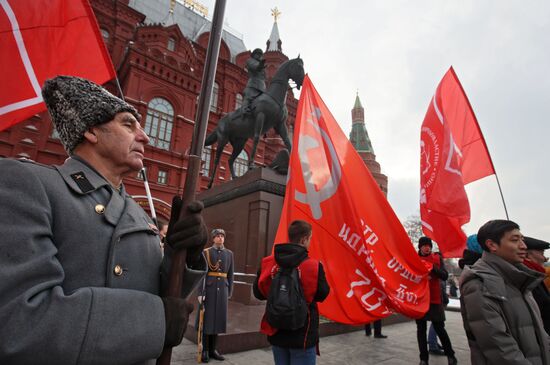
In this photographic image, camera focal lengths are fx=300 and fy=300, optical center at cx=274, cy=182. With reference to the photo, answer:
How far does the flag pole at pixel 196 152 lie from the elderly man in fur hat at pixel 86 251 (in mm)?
58

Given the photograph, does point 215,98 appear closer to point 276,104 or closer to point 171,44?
point 171,44

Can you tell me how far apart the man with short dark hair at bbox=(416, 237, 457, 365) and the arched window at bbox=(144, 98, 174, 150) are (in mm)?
18074

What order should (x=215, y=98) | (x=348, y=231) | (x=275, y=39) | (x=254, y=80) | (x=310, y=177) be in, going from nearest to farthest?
(x=348, y=231), (x=310, y=177), (x=254, y=80), (x=215, y=98), (x=275, y=39)

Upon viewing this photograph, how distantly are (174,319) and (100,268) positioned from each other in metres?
0.30

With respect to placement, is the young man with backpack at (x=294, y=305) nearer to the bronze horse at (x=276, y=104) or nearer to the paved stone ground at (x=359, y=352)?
the paved stone ground at (x=359, y=352)

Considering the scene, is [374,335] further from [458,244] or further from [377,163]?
[377,163]

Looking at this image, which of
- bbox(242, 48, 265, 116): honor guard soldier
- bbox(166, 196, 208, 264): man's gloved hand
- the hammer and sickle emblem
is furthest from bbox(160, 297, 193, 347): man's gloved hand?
bbox(242, 48, 265, 116): honor guard soldier

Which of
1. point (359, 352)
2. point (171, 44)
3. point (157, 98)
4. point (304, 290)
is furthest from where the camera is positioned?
point (171, 44)

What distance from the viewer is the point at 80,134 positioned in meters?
1.18

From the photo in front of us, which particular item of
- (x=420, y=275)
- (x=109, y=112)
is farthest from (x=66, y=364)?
(x=420, y=275)

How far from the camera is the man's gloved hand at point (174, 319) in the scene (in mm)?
1016

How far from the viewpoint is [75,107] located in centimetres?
120

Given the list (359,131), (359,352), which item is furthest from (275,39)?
(359,131)

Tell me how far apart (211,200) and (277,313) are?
5662 mm
